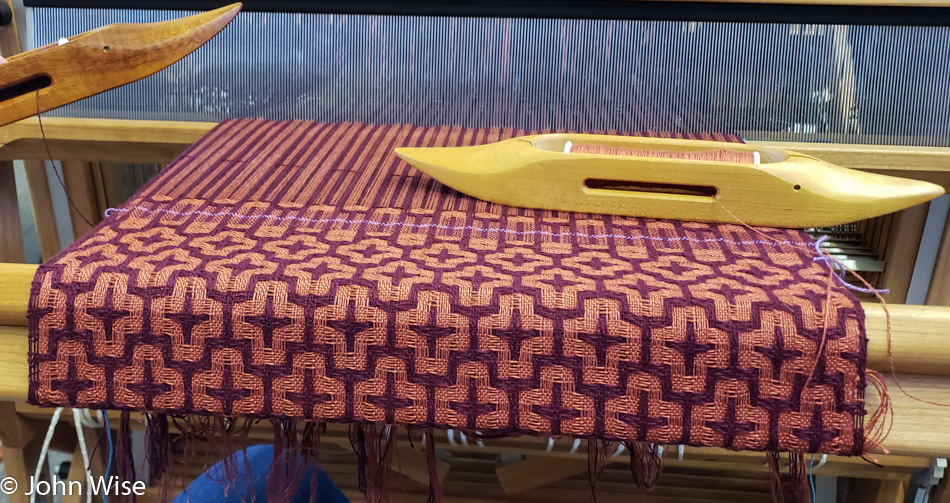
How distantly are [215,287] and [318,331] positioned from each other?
0.25 feet

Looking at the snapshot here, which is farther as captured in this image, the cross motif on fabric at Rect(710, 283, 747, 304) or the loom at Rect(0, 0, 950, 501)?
the loom at Rect(0, 0, 950, 501)

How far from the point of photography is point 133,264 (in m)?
0.49

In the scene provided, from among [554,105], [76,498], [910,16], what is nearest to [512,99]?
[554,105]

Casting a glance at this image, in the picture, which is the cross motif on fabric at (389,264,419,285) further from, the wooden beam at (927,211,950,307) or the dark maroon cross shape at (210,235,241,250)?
the wooden beam at (927,211,950,307)

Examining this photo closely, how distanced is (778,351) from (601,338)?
0.11 metres

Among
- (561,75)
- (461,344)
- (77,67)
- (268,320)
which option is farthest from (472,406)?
(561,75)

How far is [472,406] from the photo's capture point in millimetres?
478

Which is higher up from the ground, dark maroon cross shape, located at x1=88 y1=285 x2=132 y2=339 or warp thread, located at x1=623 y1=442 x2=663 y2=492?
dark maroon cross shape, located at x1=88 y1=285 x2=132 y2=339

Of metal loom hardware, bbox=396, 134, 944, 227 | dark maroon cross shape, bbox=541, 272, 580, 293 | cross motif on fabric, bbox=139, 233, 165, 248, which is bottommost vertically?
cross motif on fabric, bbox=139, 233, 165, 248

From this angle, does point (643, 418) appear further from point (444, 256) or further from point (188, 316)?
point (188, 316)

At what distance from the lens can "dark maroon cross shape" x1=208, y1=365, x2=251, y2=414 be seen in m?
0.48

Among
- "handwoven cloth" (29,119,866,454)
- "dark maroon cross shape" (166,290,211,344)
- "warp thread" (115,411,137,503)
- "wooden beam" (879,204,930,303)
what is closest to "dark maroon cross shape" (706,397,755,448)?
"handwoven cloth" (29,119,866,454)

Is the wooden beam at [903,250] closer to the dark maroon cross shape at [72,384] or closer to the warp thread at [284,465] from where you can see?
the warp thread at [284,465]

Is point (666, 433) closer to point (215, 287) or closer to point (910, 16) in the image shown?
point (215, 287)
